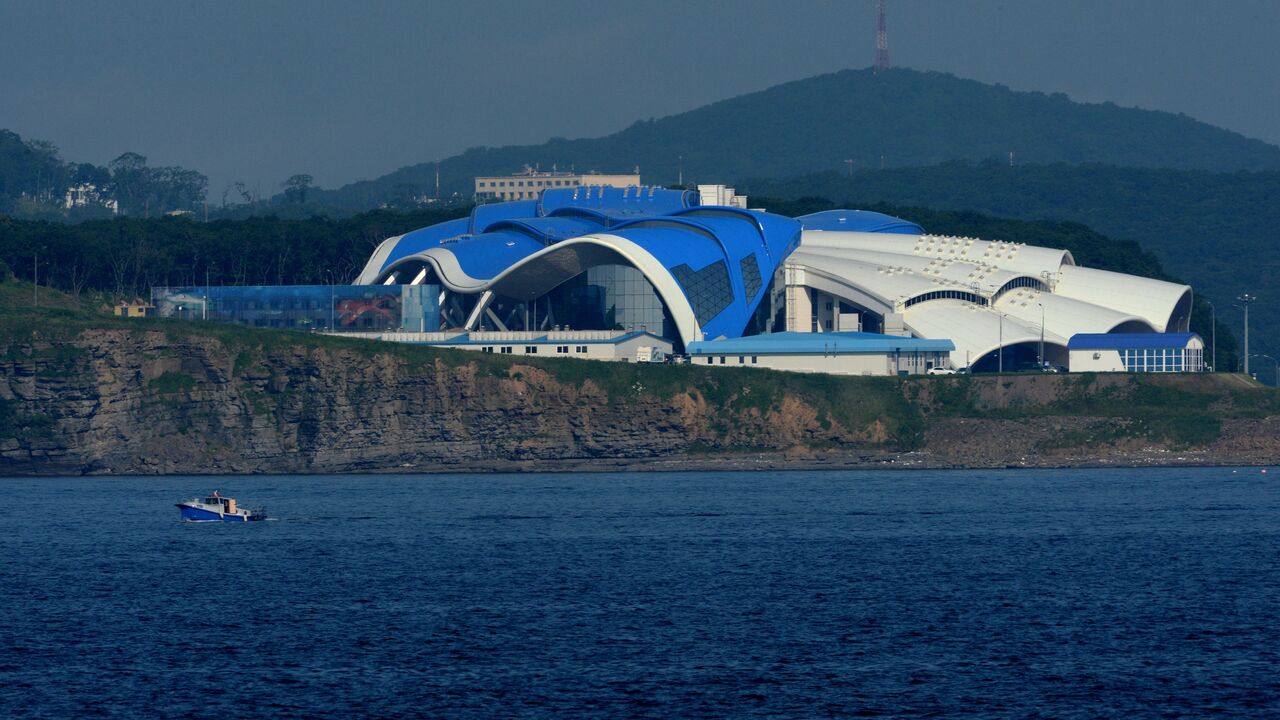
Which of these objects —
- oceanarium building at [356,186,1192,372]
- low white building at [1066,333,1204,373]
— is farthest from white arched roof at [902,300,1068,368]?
low white building at [1066,333,1204,373]

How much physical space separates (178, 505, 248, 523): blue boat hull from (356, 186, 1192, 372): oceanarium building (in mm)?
54699

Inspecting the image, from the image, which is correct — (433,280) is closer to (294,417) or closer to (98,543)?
(294,417)

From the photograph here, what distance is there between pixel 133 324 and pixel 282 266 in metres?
43.2

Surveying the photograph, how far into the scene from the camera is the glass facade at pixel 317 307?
523 ft

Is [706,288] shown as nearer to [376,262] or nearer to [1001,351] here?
[1001,351]

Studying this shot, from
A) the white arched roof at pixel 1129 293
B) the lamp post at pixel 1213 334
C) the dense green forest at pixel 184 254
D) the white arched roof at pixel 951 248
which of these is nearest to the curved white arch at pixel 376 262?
the dense green forest at pixel 184 254

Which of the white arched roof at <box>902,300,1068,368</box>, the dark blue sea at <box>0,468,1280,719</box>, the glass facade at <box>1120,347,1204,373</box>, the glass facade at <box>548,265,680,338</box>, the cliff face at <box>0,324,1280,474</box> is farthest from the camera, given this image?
the glass facade at <box>548,265,680,338</box>

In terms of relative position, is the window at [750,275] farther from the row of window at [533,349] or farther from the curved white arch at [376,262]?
the curved white arch at [376,262]

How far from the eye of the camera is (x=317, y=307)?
525 feet

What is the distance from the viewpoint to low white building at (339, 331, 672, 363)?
150750mm

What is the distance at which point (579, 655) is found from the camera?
62.0 metres

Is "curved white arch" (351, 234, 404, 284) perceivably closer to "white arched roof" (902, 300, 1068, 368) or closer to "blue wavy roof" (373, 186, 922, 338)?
"blue wavy roof" (373, 186, 922, 338)

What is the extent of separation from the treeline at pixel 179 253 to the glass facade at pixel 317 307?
1559 centimetres

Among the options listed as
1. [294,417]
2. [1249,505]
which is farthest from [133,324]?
[1249,505]
